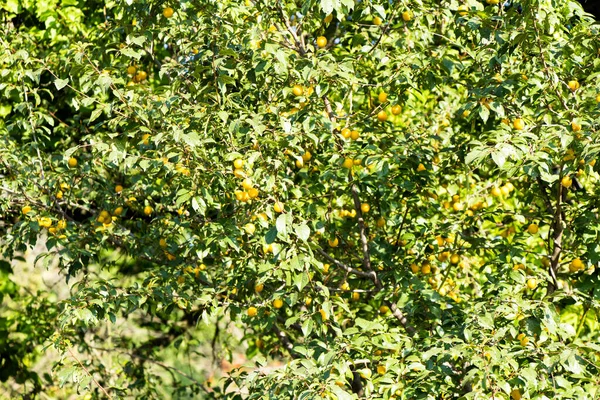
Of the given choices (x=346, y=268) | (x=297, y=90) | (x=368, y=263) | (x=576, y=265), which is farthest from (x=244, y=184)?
(x=576, y=265)

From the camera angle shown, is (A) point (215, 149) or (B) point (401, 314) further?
(B) point (401, 314)

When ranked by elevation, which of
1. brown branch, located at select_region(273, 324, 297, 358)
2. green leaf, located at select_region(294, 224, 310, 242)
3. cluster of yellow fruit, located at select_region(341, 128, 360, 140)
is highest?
green leaf, located at select_region(294, 224, 310, 242)

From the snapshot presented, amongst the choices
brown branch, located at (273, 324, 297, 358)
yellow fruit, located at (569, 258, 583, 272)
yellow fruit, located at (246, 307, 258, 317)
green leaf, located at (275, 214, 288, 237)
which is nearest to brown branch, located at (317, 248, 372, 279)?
yellow fruit, located at (246, 307, 258, 317)

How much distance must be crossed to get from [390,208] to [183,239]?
38.8 inches

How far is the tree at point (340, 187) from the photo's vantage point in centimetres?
270

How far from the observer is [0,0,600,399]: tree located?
2703 mm

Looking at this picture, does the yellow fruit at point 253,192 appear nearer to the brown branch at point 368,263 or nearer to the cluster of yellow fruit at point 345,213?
the brown branch at point 368,263

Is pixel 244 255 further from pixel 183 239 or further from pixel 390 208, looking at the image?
pixel 390 208

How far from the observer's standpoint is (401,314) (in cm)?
350

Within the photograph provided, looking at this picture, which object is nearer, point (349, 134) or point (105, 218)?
point (349, 134)

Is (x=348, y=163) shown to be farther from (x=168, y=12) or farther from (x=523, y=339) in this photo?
(x=168, y=12)

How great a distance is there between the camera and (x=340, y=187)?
3590mm

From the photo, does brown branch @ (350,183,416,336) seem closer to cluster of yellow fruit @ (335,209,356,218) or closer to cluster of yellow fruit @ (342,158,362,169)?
cluster of yellow fruit @ (335,209,356,218)

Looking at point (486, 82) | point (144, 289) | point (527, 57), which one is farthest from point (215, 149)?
point (527, 57)
